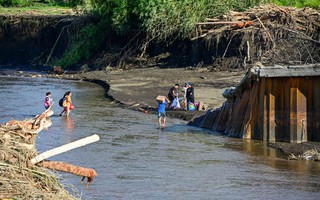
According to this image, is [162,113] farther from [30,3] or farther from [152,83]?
[30,3]

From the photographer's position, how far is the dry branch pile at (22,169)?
9758 millimetres

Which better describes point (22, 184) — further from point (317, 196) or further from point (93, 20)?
point (93, 20)

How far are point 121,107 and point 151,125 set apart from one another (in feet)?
17.3

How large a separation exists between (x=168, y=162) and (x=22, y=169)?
10384mm

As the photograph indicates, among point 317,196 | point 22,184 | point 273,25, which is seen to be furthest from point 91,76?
point 22,184

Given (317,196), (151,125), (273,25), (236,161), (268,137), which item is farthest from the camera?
(273,25)

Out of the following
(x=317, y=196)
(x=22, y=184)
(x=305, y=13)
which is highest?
(x=305, y=13)

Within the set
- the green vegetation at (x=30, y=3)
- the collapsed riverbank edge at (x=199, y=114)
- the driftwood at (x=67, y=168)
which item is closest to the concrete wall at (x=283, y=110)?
the collapsed riverbank edge at (x=199, y=114)

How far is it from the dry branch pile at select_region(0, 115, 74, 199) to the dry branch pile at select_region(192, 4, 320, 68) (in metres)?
28.2

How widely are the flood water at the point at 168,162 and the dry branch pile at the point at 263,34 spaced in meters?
11.2

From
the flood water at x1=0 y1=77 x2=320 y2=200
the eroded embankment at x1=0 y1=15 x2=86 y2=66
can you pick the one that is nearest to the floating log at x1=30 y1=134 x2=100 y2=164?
the flood water at x1=0 y1=77 x2=320 y2=200

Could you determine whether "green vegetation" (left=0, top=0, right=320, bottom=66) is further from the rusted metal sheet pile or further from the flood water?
the rusted metal sheet pile

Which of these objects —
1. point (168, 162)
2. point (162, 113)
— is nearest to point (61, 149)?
point (168, 162)

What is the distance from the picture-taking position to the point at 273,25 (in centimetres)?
4047
